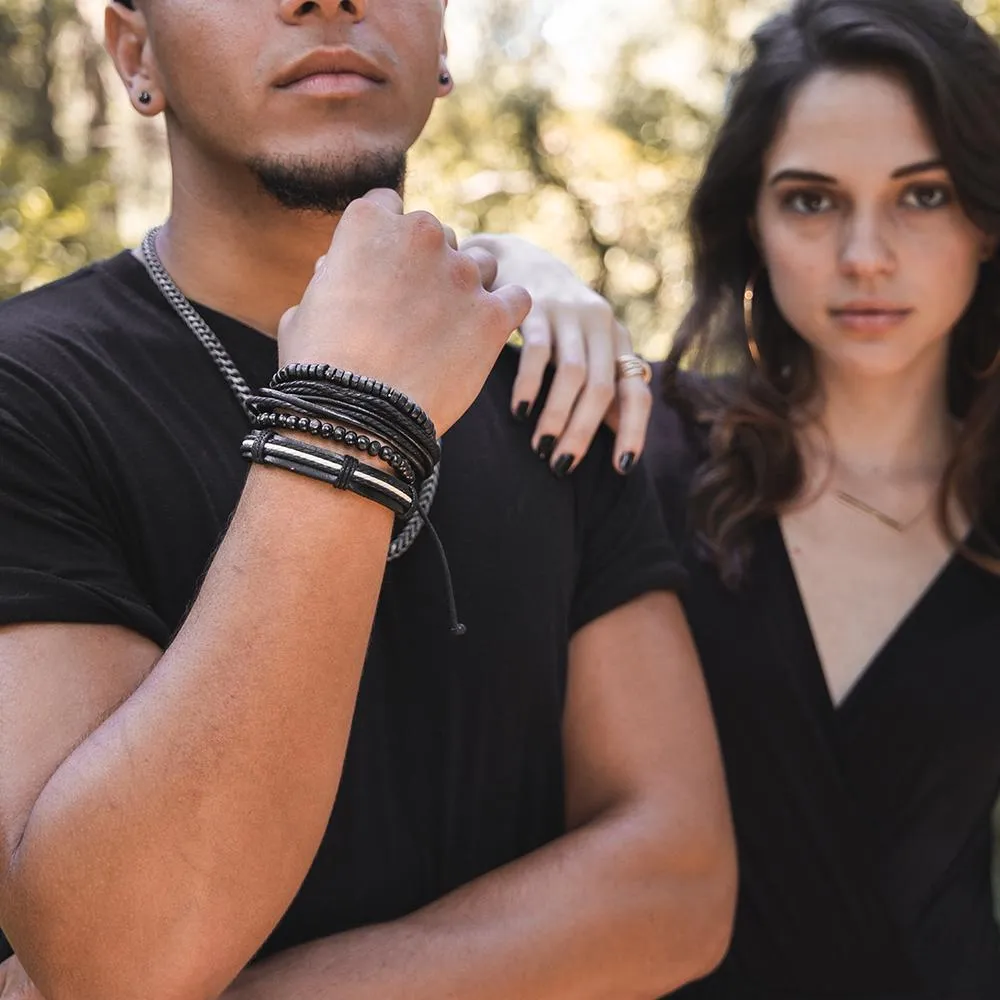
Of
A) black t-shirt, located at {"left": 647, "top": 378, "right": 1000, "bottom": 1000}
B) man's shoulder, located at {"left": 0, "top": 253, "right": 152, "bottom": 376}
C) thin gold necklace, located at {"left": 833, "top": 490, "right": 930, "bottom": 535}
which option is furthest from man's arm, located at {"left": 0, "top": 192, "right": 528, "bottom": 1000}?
thin gold necklace, located at {"left": 833, "top": 490, "right": 930, "bottom": 535}

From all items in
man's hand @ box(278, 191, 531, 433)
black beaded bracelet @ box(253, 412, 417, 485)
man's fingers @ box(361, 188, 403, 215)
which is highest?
man's fingers @ box(361, 188, 403, 215)

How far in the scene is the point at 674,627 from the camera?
175 cm

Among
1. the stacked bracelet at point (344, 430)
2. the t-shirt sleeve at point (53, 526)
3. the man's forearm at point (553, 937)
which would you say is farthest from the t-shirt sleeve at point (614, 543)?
the t-shirt sleeve at point (53, 526)

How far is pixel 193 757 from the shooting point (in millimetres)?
1152

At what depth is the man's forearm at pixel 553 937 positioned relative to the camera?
1.39 metres

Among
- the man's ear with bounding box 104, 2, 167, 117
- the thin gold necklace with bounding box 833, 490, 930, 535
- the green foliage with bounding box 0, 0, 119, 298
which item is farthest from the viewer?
the green foliage with bounding box 0, 0, 119, 298

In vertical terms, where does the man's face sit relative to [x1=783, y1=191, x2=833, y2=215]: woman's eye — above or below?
above

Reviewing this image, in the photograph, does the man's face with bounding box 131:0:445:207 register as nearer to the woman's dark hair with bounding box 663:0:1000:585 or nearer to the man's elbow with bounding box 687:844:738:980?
the man's elbow with bounding box 687:844:738:980

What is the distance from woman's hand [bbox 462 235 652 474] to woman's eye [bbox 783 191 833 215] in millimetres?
648

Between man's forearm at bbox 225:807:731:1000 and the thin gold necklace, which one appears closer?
man's forearm at bbox 225:807:731:1000

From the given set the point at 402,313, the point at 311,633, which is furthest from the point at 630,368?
the point at 311,633

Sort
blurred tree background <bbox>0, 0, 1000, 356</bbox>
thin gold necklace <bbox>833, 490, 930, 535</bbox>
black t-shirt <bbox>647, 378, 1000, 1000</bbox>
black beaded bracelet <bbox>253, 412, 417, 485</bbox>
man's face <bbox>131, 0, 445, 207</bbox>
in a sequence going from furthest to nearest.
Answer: blurred tree background <bbox>0, 0, 1000, 356</bbox> → thin gold necklace <bbox>833, 490, 930, 535</bbox> → black t-shirt <bbox>647, 378, 1000, 1000</bbox> → man's face <bbox>131, 0, 445, 207</bbox> → black beaded bracelet <bbox>253, 412, 417, 485</bbox>

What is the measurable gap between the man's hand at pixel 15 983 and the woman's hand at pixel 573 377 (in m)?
0.85

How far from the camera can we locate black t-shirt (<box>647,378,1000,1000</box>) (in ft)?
7.68
